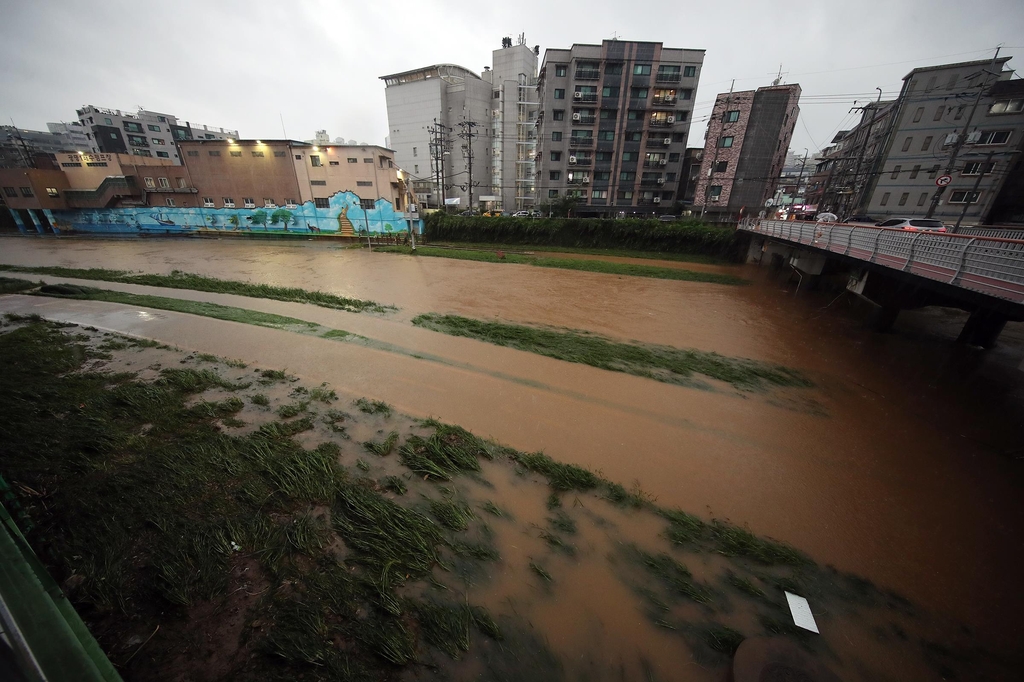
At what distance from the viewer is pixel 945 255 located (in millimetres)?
7410

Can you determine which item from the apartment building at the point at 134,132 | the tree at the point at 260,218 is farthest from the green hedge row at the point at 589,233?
the apartment building at the point at 134,132

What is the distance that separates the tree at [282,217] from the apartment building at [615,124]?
23791mm

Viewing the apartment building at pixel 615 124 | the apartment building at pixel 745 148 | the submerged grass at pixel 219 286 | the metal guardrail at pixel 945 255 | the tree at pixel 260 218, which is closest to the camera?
the metal guardrail at pixel 945 255

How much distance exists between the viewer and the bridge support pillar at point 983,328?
1015 centimetres

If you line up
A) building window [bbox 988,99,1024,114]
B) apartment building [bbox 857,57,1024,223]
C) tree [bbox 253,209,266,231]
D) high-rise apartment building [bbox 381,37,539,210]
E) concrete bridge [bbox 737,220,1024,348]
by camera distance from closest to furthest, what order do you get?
concrete bridge [bbox 737,220,1024,348]
building window [bbox 988,99,1024,114]
apartment building [bbox 857,57,1024,223]
tree [bbox 253,209,266,231]
high-rise apartment building [bbox 381,37,539,210]

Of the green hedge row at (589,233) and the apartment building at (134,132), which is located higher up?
the apartment building at (134,132)

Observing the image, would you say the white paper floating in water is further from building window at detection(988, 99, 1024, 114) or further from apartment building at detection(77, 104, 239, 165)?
apartment building at detection(77, 104, 239, 165)

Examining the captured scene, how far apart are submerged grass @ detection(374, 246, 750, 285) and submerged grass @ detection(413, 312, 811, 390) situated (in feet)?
35.4

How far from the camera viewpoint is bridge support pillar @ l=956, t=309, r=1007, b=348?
10147 mm

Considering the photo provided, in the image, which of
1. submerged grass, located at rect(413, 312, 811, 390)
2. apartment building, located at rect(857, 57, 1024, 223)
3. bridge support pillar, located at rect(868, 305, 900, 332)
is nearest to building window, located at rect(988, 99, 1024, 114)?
apartment building, located at rect(857, 57, 1024, 223)

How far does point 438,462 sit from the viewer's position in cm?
494

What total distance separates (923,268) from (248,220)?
38245 millimetres

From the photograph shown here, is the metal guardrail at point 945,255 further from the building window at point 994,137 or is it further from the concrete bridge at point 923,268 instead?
the building window at point 994,137

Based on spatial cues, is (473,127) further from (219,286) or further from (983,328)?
(983,328)
